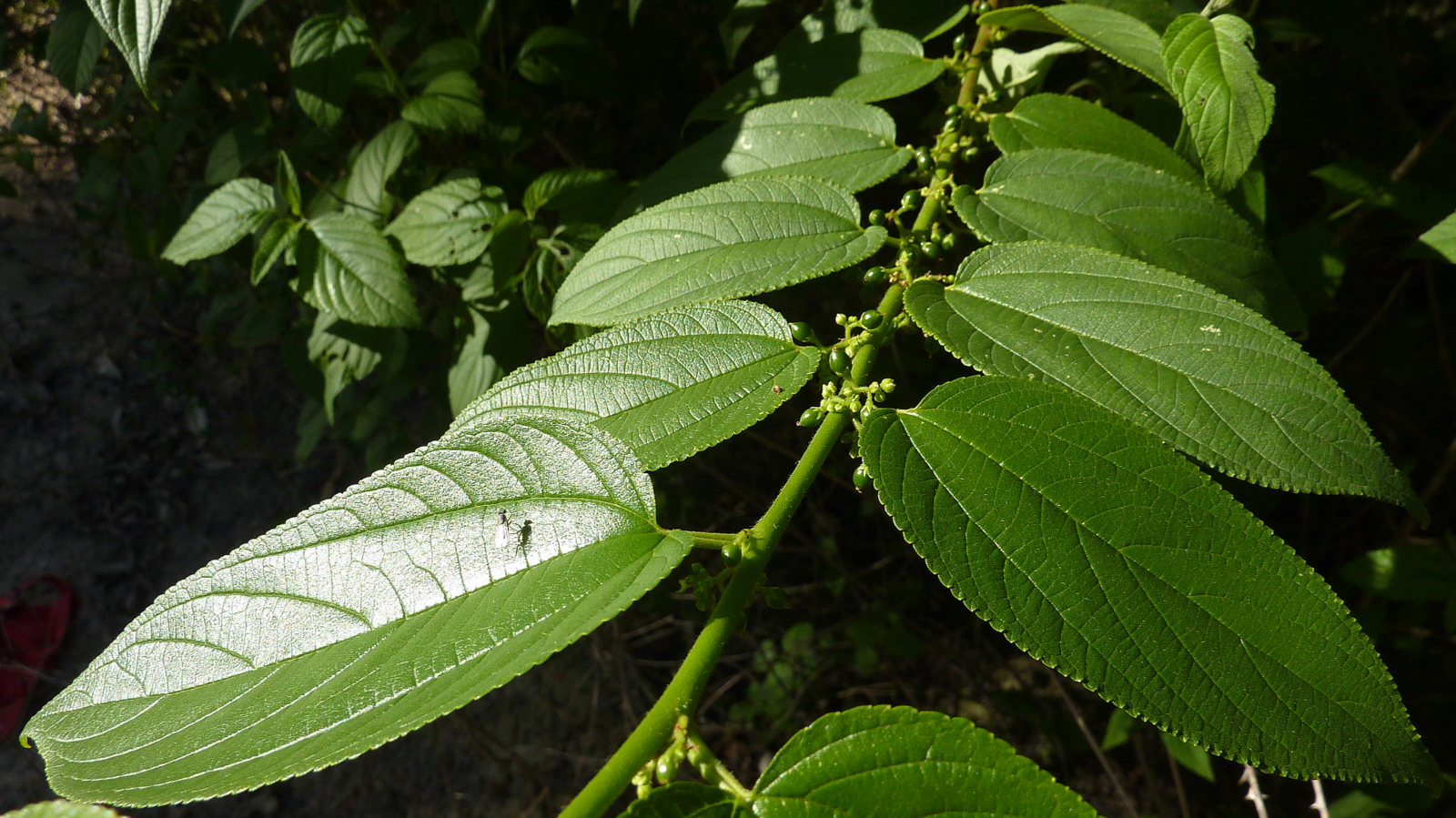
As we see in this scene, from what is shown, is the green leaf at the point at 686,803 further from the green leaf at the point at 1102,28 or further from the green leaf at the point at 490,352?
the green leaf at the point at 490,352

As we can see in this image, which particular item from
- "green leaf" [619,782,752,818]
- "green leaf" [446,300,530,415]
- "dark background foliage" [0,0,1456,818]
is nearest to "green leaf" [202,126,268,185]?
"dark background foliage" [0,0,1456,818]

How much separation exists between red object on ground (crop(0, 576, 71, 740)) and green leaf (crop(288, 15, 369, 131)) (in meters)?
3.14

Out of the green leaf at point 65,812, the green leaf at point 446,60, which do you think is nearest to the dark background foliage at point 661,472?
the green leaf at point 446,60

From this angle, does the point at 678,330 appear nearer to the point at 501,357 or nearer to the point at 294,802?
the point at 501,357

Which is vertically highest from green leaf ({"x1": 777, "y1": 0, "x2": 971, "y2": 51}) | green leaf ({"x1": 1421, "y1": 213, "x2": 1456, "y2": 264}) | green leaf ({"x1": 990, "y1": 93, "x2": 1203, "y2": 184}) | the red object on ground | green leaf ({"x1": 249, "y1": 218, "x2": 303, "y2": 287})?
green leaf ({"x1": 777, "y1": 0, "x2": 971, "y2": 51})

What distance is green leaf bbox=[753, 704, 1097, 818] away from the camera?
603 mm

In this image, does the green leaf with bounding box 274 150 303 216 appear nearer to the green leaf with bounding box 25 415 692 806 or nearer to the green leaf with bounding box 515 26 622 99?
the green leaf with bounding box 515 26 622 99

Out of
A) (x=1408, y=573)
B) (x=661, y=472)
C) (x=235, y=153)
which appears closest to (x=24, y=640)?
(x=235, y=153)

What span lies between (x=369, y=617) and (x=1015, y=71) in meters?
1.27

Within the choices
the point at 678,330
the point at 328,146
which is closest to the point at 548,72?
the point at 328,146

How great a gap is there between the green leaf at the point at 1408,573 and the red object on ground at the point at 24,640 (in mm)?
4528

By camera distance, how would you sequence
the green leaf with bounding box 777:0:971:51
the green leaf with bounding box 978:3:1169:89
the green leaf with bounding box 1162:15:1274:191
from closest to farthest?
the green leaf with bounding box 1162:15:1274:191 → the green leaf with bounding box 978:3:1169:89 → the green leaf with bounding box 777:0:971:51

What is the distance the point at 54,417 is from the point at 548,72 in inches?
145

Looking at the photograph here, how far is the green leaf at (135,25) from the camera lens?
1.04m
